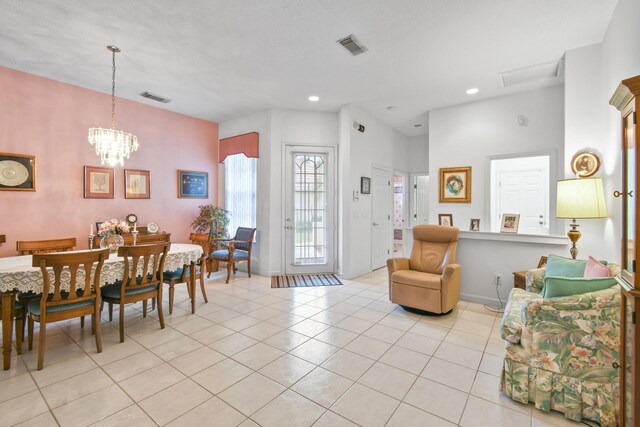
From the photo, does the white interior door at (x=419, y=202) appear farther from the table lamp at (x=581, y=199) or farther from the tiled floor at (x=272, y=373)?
the table lamp at (x=581, y=199)

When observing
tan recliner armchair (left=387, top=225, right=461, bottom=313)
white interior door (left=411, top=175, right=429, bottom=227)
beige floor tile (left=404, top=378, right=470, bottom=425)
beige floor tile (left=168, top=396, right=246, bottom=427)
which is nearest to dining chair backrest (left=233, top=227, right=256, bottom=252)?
tan recliner armchair (left=387, top=225, right=461, bottom=313)

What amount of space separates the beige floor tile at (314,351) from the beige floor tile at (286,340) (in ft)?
0.20

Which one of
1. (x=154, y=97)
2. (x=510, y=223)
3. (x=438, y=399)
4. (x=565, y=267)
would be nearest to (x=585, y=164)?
(x=510, y=223)

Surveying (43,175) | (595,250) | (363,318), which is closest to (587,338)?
(595,250)

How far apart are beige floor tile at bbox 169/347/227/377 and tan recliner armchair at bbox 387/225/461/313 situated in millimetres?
2127

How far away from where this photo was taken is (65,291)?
8.71 feet

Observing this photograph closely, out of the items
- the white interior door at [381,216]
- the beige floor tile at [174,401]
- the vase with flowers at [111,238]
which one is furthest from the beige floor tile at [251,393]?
the white interior door at [381,216]

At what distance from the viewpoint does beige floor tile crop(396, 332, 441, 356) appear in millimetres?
2633

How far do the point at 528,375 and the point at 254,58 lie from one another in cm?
393

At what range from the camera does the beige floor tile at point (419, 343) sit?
263 centimetres

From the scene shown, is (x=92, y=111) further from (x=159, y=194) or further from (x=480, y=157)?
(x=480, y=157)

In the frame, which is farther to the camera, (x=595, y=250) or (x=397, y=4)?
(x=595, y=250)

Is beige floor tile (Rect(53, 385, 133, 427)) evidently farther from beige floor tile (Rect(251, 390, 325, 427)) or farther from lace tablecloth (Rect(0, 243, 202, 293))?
lace tablecloth (Rect(0, 243, 202, 293))

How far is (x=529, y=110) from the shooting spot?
13.8 feet
